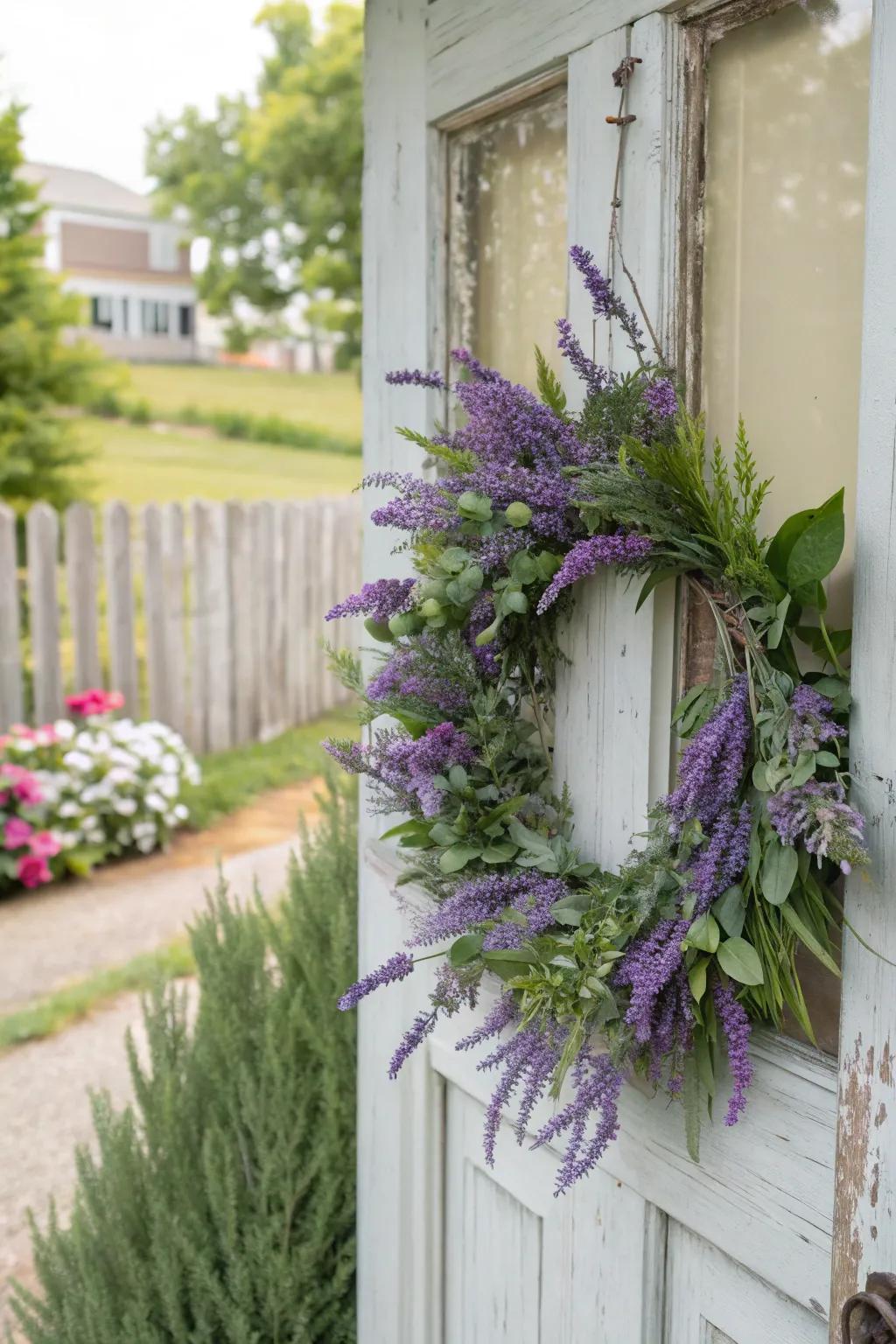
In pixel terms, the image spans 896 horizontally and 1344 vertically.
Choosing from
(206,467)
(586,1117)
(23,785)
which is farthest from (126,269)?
(586,1117)

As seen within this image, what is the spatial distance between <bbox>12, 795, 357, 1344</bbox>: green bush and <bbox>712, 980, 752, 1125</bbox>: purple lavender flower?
130cm

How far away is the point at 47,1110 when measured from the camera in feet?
11.8

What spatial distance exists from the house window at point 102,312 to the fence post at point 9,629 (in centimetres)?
2211

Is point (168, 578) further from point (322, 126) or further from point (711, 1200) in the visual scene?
point (322, 126)

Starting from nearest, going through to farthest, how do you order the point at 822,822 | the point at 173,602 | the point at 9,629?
1. the point at 822,822
2. the point at 9,629
3. the point at 173,602

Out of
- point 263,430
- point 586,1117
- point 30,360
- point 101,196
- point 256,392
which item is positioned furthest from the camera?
point 101,196

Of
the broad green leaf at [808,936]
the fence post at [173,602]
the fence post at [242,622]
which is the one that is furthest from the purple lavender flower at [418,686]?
the fence post at [242,622]

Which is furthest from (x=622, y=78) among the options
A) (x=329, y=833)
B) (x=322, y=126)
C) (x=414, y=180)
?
(x=322, y=126)

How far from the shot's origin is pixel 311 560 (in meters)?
7.62

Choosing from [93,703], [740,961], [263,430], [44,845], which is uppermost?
[263,430]

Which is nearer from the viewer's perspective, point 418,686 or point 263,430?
point 418,686

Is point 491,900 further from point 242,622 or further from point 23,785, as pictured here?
point 242,622

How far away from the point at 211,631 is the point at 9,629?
1266mm

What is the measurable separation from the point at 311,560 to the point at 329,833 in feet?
16.8
